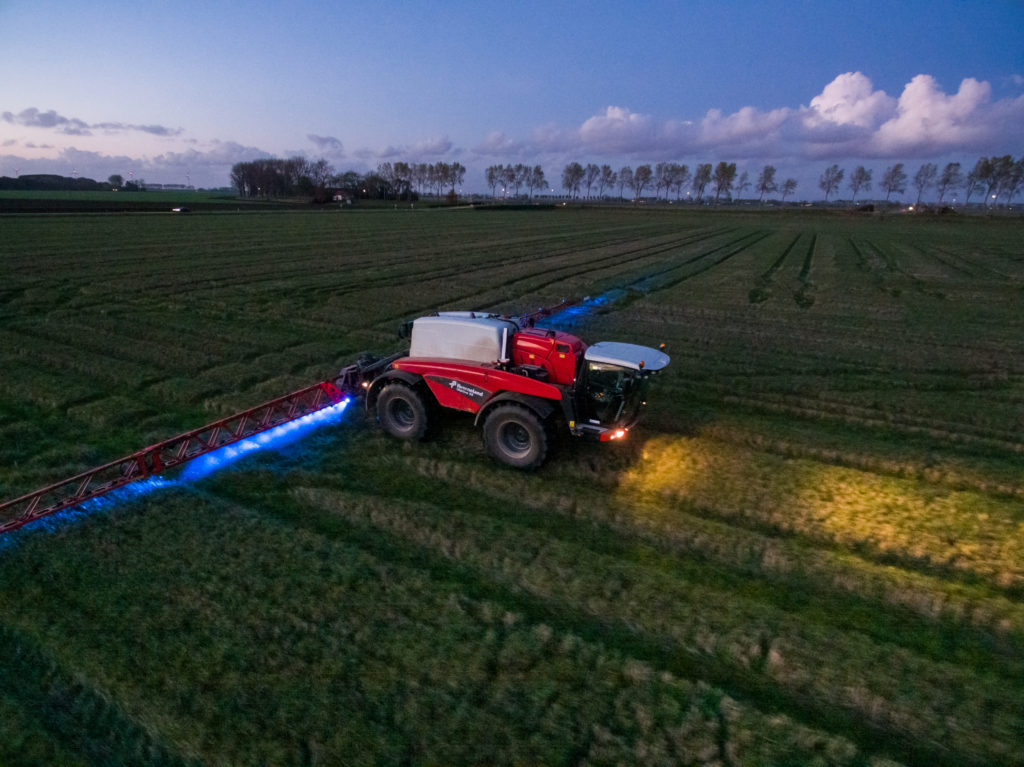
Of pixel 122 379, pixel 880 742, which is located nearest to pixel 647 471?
pixel 880 742

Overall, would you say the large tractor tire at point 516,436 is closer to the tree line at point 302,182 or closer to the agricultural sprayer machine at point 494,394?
the agricultural sprayer machine at point 494,394

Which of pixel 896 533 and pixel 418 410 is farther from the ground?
pixel 418 410

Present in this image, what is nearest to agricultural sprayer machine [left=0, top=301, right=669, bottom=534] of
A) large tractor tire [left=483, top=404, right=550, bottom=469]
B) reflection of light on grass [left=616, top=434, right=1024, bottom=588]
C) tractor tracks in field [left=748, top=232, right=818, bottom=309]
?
large tractor tire [left=483, top=404, right=550, bottom=469]

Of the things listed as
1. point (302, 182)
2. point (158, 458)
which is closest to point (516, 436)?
point (158, 458)

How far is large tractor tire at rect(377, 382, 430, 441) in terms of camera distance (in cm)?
873

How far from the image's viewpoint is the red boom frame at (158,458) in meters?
6.48

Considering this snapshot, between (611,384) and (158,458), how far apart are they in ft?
20.8

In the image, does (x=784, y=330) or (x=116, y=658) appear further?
(x=784, y=330)

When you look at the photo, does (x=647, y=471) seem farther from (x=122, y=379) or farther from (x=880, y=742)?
(x=122, y=379)

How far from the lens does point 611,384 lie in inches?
322

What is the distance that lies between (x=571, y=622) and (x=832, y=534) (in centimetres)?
364

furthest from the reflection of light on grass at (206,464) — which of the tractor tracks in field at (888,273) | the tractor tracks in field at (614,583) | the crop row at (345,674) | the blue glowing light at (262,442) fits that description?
the tractor tracks in field at (888,273)

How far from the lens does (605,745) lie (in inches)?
164

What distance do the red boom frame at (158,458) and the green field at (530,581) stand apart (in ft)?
1.11
